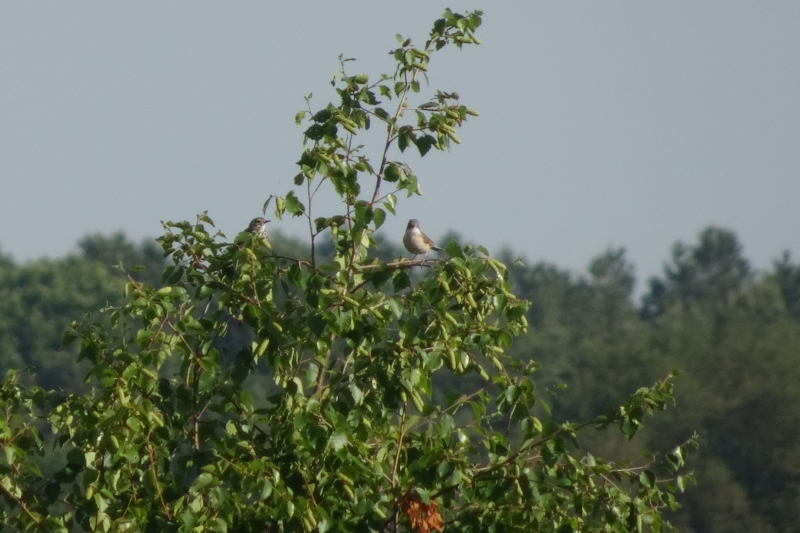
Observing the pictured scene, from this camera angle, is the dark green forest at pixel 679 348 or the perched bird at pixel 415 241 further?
Result: the dark green forest at pixel 679 348

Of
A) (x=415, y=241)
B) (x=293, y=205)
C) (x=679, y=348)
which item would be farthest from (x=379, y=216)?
(x=679, y=348)

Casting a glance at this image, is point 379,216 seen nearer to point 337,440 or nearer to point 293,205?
point 293,205

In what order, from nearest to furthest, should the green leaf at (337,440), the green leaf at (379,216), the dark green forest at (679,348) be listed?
the green leaf at (337,440)
the green leaf at (379,216)
the dark green forest at (679,348)

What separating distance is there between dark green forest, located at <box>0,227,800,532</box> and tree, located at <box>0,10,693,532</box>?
83.0 ft

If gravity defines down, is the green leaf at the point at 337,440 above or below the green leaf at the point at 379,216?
below

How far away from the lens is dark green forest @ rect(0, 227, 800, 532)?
174 feet

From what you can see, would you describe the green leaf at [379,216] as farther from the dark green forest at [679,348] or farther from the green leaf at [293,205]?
the dark green forest at [679,348]

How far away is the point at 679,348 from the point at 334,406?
2444 inches

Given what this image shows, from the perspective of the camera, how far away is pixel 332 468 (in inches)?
281

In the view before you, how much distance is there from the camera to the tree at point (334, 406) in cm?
704

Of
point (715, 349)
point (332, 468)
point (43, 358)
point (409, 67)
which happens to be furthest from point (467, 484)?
point (43, 358)

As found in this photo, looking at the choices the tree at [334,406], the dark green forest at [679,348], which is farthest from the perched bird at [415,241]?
the dark green forest at [679,348]

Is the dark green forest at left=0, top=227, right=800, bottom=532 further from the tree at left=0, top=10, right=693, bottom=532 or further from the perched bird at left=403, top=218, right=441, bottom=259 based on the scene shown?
the tree at left=0, top=10, right=693, bottom=532

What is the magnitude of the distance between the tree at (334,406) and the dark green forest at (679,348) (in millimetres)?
25298
